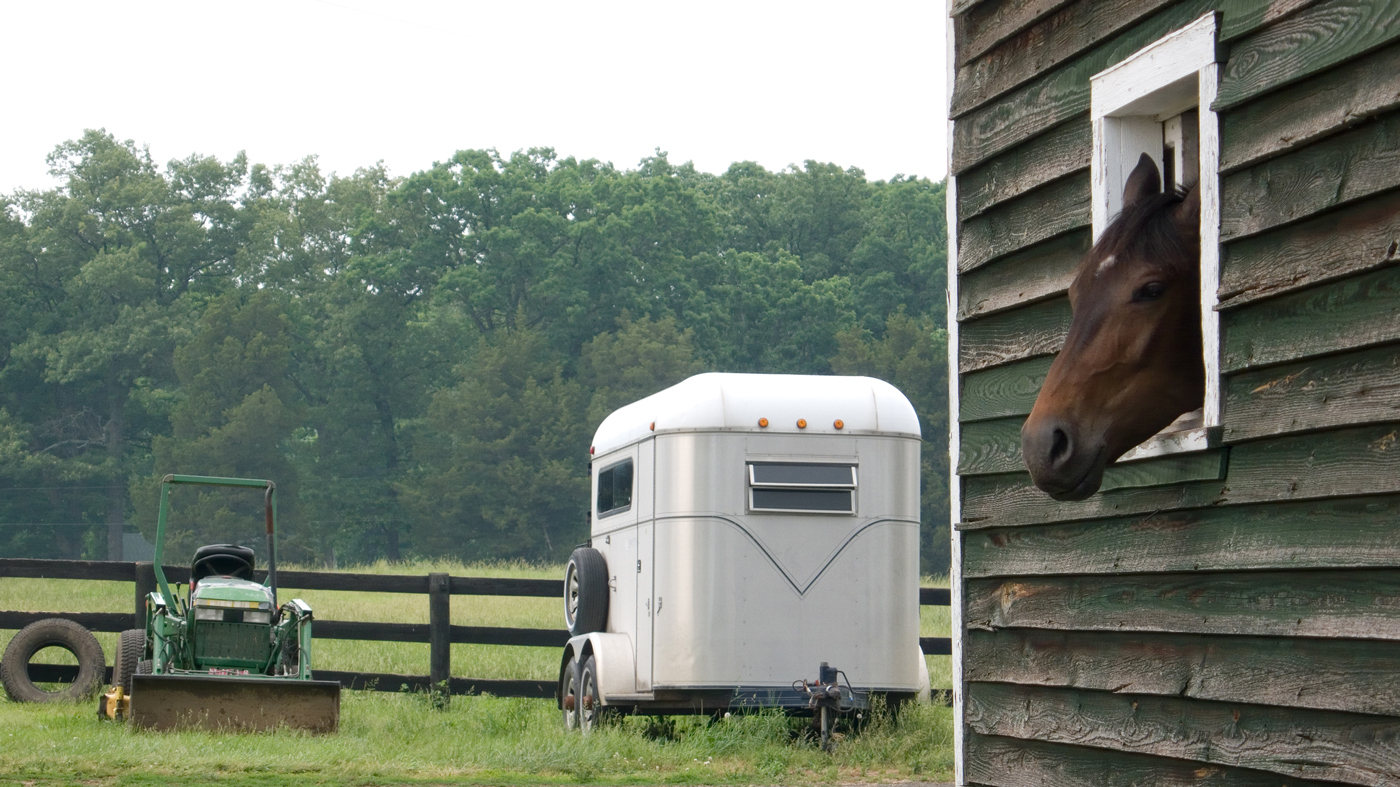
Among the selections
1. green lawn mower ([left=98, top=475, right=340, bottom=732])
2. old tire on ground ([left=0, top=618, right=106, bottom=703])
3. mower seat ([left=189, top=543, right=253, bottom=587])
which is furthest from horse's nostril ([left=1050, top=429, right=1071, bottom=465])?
old tire on ground ([left=0, top=618, right=106, bottom=703])

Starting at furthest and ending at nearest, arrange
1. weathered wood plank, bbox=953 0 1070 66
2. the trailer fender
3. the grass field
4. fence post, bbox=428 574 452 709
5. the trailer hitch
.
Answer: fence post, bbox=428 574 452 709 → the trailer fender → the trailer hitch → the grass field → weathered wood plank, bbox=953 0 1070 66

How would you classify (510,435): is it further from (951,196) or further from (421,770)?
(951,196)

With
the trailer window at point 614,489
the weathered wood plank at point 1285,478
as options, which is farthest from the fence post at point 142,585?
the weathered wood plank at point 1285,478

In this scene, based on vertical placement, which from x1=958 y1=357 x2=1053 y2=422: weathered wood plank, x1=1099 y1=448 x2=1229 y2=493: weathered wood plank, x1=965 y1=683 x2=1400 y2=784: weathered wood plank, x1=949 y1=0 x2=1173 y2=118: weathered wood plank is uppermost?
x1=949 y1=0 x2=1173 y2=118: weathered wood plank

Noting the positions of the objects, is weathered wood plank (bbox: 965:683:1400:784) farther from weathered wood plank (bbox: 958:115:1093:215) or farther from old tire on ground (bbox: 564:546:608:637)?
old tire on ground (bbox: 564:546:608:637)

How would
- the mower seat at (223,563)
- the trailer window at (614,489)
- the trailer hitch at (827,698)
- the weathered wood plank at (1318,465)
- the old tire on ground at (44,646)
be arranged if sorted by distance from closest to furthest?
the weathered wood plank at (1318,465) → the trailer hitch at (827,698) → the trailer window at (614,489) → the mower seat at (223,563) → the old tire on ground at (44,646)

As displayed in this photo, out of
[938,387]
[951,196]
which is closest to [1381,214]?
[951,196]

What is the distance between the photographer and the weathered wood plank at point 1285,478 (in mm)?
3373

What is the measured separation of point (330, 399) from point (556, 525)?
520 inches

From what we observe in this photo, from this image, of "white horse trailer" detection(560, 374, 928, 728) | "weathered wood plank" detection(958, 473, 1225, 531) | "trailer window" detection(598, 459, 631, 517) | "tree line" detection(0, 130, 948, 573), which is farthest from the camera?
"tree line" detection(0, 130, 948, 573)

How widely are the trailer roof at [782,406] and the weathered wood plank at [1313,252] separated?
6.77 metres

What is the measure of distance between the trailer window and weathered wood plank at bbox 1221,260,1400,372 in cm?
796

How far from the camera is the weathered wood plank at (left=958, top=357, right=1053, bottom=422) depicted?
4.78 metres

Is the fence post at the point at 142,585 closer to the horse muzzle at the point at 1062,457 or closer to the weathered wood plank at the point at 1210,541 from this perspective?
the weathered wood plank at the point at 1210,541
